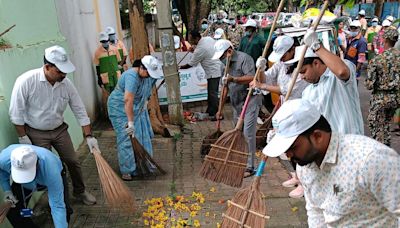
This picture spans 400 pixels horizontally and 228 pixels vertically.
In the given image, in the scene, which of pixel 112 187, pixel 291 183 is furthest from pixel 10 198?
pixel 291 183

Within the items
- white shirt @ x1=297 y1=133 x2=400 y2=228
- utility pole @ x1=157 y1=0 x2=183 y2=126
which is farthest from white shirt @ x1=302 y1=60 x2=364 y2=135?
utility pole @ x1=157 y1=0 x2=183 y2=126

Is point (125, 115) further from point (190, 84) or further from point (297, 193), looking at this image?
point (190, 84)

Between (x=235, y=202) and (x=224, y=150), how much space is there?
138cm

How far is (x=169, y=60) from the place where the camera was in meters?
7.57

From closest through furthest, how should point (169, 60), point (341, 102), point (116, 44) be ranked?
point (341, 102), point (169, 60), point (116, 44)

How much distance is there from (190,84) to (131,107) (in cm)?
459

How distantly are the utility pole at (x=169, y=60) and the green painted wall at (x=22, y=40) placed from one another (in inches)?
78.2

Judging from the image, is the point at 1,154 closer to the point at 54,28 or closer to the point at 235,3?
the point at 54,28

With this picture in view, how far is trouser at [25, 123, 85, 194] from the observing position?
4211 millimetres

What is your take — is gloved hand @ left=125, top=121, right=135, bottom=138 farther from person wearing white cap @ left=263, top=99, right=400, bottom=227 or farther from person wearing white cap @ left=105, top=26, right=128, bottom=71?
person wearing white cap @ left=105, top=26, right=128, bottom=71

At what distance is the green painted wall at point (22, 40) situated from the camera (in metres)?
4.16

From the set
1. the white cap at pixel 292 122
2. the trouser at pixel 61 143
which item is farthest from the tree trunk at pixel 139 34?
the white cap at pixel 292 122

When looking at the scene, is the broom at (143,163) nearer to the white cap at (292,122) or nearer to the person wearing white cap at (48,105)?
the person wearing white cap at (48,105)

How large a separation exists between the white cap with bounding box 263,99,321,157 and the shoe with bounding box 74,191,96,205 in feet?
11.2
